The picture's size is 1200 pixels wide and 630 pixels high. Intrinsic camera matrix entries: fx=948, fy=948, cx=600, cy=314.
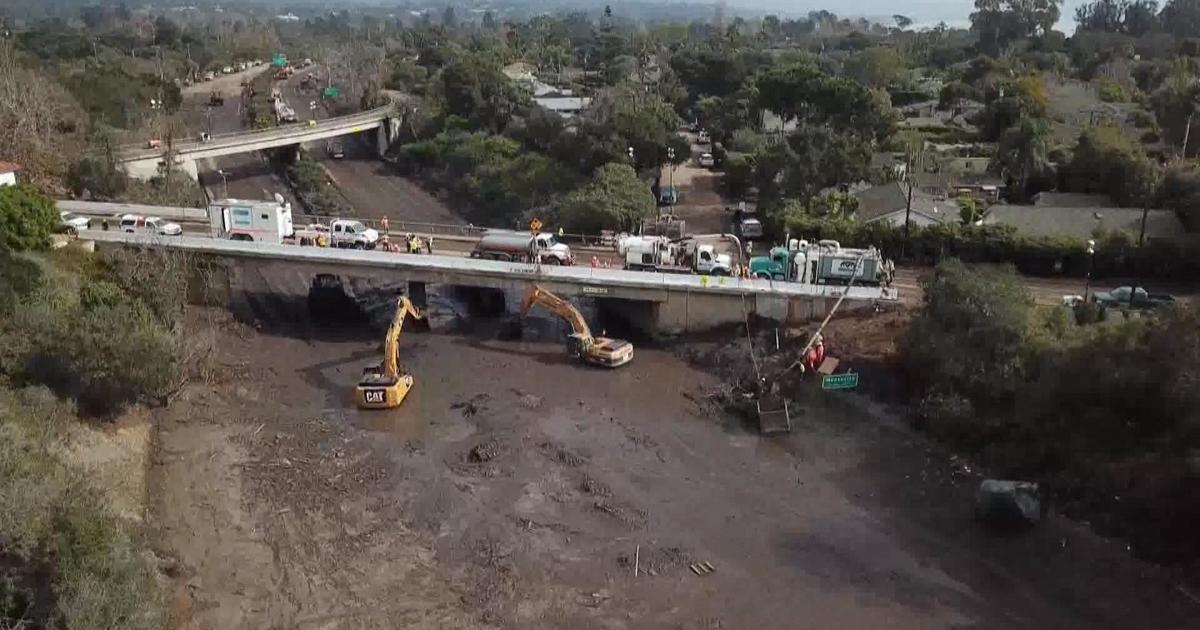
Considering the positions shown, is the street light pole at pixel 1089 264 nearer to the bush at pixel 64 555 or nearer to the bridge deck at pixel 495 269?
the bridge deck at pixel 495 269

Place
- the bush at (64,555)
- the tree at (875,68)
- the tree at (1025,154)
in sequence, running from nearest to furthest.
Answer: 1. the bush at (64,555)
2. the tree at (1025,154)
3. the tree at (875,68)

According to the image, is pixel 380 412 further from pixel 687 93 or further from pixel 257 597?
pixel 687 93

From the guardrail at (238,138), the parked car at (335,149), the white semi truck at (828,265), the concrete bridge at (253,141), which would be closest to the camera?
the white semi truck at (828,265)

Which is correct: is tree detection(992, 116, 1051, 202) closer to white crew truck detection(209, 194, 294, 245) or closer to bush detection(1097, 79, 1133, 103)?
bush detection(1097, 79, 1133, 103)

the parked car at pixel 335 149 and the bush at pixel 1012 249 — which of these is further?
the parked car at pixel 335 149

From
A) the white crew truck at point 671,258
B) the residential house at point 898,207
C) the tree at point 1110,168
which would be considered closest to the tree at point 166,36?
the residential house at point 898,207

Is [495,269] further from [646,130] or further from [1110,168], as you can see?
[1110,168]

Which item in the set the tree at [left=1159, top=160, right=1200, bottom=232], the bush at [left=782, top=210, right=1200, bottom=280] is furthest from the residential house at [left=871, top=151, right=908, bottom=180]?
the tree at [left=1159, top=160, right=1200, bottom=232]

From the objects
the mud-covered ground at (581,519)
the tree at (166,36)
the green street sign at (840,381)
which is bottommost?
the mud-covered ground at (581,519)
